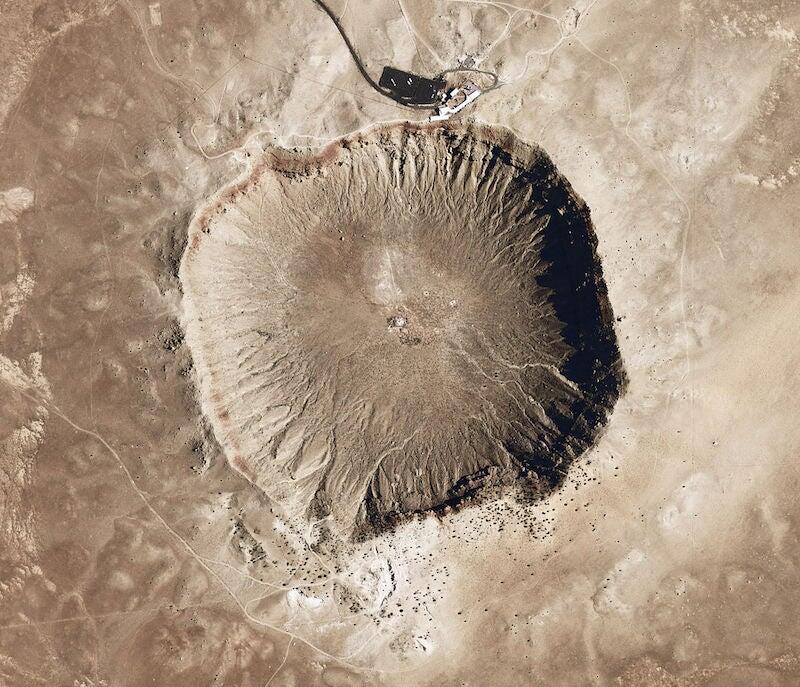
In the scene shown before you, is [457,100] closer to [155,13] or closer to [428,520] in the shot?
[155,13]

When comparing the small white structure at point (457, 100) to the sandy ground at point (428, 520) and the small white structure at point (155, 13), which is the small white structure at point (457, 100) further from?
the small white structure at point (155, 13)

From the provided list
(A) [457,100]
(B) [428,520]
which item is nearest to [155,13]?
(A) [457,100]

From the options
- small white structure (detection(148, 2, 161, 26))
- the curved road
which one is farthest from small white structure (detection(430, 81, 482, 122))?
small white structure (detection(148, 2, 161, 26))

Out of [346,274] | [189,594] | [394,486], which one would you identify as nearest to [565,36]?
[346,274]

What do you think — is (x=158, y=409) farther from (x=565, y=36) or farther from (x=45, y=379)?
(x=565, y=36)

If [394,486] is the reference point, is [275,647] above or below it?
below

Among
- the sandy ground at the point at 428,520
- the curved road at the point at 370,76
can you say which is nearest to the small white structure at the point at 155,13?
the sandy ground at the point at 428,520
